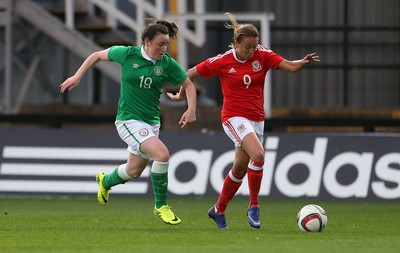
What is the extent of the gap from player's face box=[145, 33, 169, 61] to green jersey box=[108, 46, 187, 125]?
88mm

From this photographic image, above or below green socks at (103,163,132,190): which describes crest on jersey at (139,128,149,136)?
above

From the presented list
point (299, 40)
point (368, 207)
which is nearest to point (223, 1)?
point (299, 40)

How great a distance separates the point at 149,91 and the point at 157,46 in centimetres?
49

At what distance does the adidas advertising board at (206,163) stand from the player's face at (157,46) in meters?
6.19

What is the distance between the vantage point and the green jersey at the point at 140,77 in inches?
526

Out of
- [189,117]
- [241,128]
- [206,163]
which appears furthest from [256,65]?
[206,163]

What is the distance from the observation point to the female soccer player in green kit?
1323 cm

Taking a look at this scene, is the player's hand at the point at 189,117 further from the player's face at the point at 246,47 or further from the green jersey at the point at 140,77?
the player's face at the point at 246,47

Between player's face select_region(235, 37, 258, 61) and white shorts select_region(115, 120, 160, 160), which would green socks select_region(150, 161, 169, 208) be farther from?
player's face select_region(235, 37, 258, 61)

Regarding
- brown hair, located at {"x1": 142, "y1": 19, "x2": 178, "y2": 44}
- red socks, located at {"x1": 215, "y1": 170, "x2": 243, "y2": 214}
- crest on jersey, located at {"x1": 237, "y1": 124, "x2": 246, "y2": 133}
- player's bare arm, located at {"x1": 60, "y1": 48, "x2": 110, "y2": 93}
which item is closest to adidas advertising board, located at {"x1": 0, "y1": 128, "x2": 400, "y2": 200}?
red socks, located at {"x1": 215, "y1": 170, "x2": 243, "y2": 214}

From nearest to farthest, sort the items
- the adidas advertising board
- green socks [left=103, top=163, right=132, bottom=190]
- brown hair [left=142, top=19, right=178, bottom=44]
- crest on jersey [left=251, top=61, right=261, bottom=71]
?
brown hair [left=142, top=19, right=178, bottom=44] < crest on jersey [left=251, top=61, right=261, bottom=71] < green socks [left=103, top=163, right=132, bottom=190] < the adidas advertising board

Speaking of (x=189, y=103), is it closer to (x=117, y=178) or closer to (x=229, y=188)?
(x=229, y=188)

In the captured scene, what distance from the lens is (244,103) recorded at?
13.6m

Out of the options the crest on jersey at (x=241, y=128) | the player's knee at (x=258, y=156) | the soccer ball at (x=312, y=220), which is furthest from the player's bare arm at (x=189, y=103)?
the soccer ball at (x=312, y=220)
